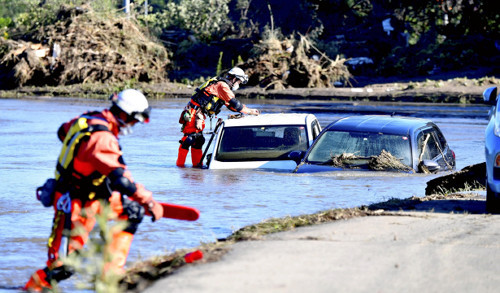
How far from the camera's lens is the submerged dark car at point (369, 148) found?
12602mm

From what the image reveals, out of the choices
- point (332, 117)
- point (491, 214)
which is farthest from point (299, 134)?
point (332, 117)

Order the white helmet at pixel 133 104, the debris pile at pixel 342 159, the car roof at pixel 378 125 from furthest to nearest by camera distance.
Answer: the car roof at pixel 378 125
the debris pile at pixel 342 159
the white helmet at pixel 133 104

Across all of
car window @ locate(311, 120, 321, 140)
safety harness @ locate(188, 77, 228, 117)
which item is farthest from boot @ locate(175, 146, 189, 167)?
car window @ locate(311, 120, 321, 140)

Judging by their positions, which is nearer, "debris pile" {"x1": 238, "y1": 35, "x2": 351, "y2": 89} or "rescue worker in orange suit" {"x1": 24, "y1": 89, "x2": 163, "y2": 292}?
"rescue worker in orange suit" {"x1": 24, "y1": 89, "x2": 163, "y2": 292}

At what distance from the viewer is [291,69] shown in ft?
137

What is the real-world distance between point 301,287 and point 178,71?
4207cm

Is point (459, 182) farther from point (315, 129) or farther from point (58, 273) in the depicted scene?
point (58, 273)

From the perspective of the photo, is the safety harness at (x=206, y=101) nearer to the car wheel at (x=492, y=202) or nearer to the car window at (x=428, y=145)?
the car window at (x=428, y=145)

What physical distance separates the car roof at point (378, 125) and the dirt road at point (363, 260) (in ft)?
13.9

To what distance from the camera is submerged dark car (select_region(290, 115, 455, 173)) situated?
12.6m

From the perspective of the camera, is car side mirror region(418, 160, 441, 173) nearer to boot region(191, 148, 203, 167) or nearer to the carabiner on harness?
boot region(191, 148, 203, 167)

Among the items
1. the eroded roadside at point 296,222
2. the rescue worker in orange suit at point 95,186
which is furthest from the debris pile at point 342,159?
the rescue worker in orange suit at point 95,186

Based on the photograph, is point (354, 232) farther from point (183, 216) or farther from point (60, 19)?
point (60, 19)

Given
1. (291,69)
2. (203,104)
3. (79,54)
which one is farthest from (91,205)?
(79,54)
